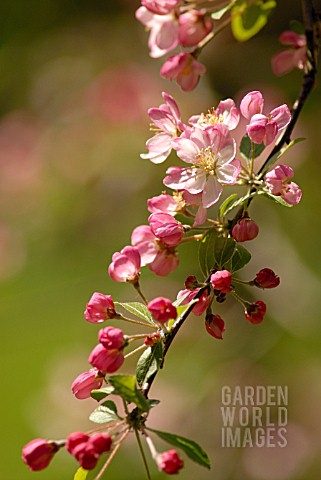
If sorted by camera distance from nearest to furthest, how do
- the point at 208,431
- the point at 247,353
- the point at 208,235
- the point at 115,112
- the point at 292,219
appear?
the point at 208,235, the point at 208,431, the point at 247,353, the point at 292,219, the point at 115,112

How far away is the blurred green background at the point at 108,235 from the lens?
2357 millimetres

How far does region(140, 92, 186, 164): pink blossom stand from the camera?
863 millimetres

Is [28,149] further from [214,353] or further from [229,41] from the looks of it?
[214,353]

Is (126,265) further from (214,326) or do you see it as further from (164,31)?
(164,31)

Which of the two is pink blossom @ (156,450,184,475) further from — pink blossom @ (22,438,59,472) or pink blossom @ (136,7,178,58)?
pink blossom @ (136,7,178,58)

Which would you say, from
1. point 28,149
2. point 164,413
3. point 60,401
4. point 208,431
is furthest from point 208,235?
point 28,149

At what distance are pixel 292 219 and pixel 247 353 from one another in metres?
0.51

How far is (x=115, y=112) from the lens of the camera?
2871 millimetres

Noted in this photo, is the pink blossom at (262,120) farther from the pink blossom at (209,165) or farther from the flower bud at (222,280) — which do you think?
the flower bud at (222,280)

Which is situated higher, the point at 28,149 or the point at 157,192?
the point at 28,149

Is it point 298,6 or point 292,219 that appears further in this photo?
point 292,219

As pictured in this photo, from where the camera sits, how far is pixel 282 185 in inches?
30.7

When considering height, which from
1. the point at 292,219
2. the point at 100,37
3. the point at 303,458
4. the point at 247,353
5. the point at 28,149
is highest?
the point at 100,37

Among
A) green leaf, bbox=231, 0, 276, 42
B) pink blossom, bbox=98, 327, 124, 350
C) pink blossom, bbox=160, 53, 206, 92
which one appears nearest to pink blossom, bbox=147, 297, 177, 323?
pink blossom, bbox=98, 327, 124, 350
